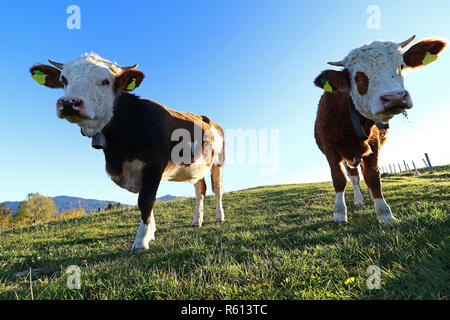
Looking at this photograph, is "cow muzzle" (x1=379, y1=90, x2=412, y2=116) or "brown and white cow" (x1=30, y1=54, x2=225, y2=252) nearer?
"cow muzzle" (x1=379, y1=90, x2=412, y2=116)

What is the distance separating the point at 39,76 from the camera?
4680mm

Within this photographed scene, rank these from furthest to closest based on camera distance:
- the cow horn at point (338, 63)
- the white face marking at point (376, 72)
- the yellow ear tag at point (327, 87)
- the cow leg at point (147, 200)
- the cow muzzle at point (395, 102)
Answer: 1. the cow horn at point (338, 63)
2. the yellow ear tag at point (327, 87)
3. the cow leg at point (147, 200)
4. the white face marking at point (376, 72)
5. the cow muzzle at point (395, 102)

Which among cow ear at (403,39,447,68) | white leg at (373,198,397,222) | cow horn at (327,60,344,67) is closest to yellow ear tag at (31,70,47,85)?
cow horn at (327,60,344,67)

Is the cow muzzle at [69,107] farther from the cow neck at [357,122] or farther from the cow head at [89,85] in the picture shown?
the cow neck at [357,122]

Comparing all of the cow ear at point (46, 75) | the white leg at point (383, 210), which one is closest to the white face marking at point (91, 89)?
the cow ear at point (46, 75)

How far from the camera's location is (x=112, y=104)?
14.3 feet

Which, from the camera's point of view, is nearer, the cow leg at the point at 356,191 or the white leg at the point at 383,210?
the white leg at the point at 383,210

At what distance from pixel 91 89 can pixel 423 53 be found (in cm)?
551

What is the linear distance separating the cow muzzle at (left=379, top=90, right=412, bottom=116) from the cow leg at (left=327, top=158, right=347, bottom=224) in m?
1.68

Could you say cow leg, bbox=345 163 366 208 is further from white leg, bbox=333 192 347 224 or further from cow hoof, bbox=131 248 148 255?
cow hoof, bbox=131 248 148 255

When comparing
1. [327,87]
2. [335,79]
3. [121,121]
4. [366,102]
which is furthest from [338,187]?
[121,121]

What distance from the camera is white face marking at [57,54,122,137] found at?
A: 3.74 metres

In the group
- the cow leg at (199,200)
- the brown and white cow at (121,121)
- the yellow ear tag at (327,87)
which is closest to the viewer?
the brown and white cow at (121,121)

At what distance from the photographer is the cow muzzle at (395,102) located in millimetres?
3148
